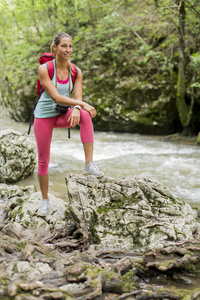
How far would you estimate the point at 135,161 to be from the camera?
8234mm

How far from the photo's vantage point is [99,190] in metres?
3.72

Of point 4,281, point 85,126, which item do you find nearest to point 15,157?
point 85,126

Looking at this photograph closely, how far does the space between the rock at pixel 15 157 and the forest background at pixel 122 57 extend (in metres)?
6.43

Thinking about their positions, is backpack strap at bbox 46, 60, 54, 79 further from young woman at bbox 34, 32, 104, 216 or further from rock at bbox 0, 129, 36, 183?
rock at bbox 0, 129, 36, 183

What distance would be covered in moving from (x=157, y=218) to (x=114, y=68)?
10.7m

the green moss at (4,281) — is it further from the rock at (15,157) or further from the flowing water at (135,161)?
the rock at (15,157)

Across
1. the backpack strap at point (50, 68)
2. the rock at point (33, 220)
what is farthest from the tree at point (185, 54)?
the rock at point (33, 220)

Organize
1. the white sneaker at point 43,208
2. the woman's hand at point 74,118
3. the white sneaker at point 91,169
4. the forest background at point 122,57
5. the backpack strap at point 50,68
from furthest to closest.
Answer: the forest background at point 122,57 < the white sneaker at point 43,208 < the white sneaker at point 91,169 < the backpack strap at point 50,68 < the woman's hand at point 74,118

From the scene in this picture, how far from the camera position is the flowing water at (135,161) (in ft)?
20.4

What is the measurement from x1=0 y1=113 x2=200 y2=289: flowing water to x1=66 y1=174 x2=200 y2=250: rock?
1.62 metres

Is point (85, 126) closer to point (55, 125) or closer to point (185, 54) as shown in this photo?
point (55, 125)

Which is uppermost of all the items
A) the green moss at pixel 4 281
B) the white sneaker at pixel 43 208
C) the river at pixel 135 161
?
the white sneaker at pixel 43 208

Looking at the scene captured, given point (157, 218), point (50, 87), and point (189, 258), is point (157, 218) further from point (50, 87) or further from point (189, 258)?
point (50, 87)

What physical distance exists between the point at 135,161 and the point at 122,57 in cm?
686
